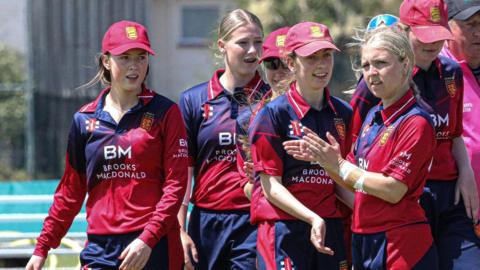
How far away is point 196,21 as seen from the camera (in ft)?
87.2

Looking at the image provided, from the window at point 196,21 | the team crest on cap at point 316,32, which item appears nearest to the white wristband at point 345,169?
the team crest on cap at point 316,32

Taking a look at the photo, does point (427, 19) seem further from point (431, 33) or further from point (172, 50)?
point (172, 50)

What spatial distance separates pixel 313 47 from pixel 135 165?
120 cm

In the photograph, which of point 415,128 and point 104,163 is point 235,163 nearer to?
point 104,163

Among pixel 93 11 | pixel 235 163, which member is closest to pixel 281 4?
pixel 93 11

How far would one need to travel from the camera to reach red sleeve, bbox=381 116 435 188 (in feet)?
16.6

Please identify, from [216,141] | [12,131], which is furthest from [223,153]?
[12,131]

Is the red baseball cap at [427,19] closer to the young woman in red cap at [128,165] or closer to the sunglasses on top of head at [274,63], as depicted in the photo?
the sunglasses on top of head at [274,63]

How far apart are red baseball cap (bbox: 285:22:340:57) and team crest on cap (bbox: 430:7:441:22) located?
61 centimetres

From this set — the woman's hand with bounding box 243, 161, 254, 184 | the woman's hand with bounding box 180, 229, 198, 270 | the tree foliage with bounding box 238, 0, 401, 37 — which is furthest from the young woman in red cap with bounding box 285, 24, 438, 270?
the tree foliage with bounding box 238, 0, 401, 37

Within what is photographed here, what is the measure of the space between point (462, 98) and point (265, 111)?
115 centimetres

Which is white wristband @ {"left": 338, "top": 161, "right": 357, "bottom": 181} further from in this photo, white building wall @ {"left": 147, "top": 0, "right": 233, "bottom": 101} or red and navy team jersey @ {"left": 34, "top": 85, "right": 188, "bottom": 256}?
white building wall @ {"left": 147, "top": 0, "right": 233, "bottom": 101}

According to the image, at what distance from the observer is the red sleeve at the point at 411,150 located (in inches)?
199

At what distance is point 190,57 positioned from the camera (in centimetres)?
2631
